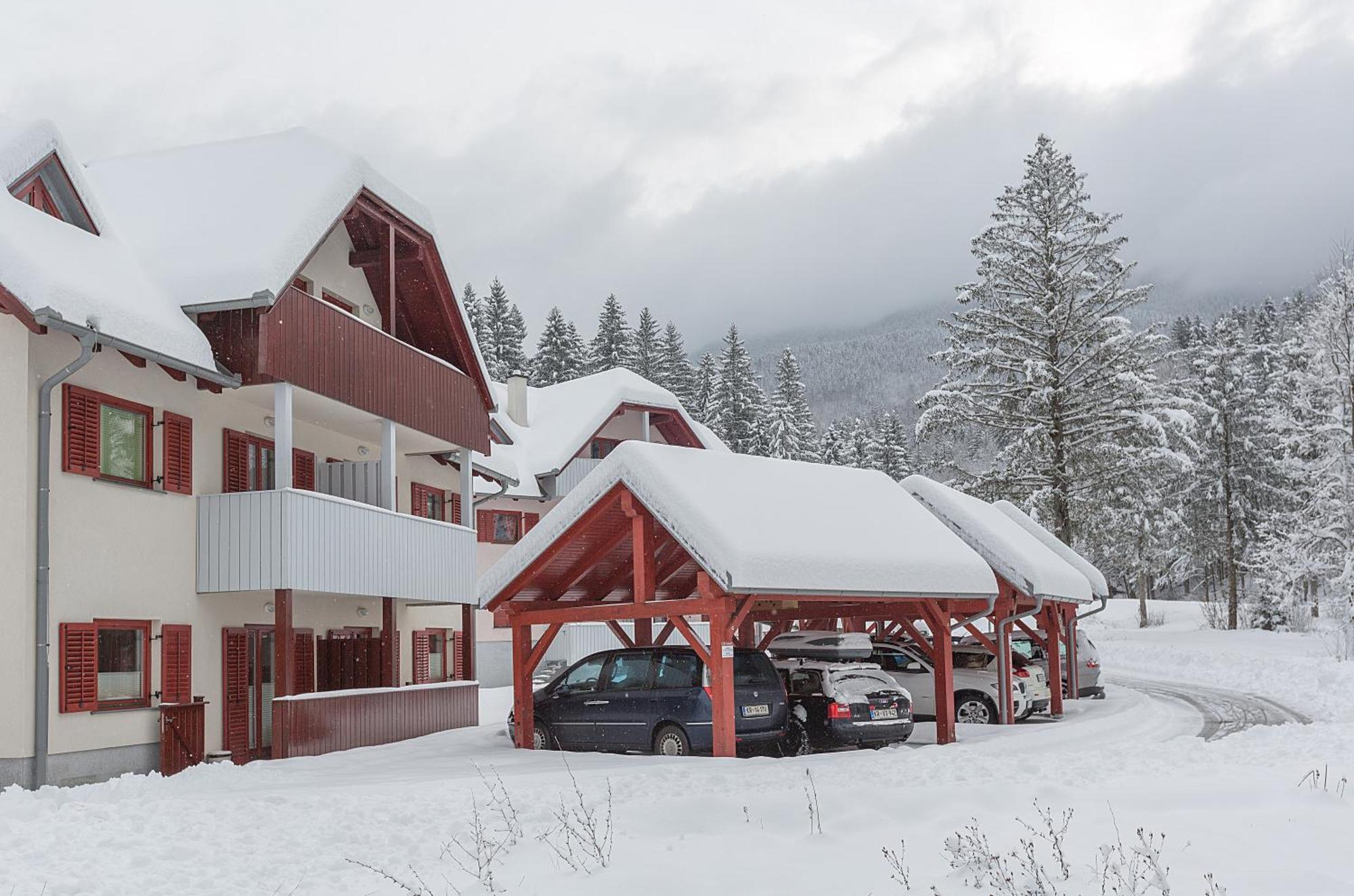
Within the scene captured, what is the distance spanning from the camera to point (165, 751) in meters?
17.7

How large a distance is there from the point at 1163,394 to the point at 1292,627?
10772 mm

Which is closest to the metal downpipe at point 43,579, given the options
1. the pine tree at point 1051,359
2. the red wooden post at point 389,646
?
the red wooden post at point 389,646

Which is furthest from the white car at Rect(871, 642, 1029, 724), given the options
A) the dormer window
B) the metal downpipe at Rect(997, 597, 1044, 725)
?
the dormer window

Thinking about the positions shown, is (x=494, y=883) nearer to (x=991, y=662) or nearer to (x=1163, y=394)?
(x=991, y=662)

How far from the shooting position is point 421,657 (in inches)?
1080

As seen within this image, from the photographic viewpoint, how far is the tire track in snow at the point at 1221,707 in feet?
73.3

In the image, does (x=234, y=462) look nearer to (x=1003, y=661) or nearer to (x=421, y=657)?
(x=421, y=657)

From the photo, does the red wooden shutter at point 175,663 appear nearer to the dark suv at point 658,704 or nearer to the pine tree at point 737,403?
the dark suv at point 658,704

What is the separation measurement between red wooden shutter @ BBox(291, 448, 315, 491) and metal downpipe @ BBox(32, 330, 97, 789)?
20.7 ft

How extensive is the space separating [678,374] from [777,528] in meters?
59.9

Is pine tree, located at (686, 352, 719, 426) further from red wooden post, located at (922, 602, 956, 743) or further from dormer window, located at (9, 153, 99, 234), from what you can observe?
dormer window, located at (9, 153, 99, 234)

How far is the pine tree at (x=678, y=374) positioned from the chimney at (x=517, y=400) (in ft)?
104

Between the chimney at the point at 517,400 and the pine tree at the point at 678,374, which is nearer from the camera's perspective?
the chimney at the point at 517,400

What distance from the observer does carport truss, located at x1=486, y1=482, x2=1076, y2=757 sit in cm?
1622
